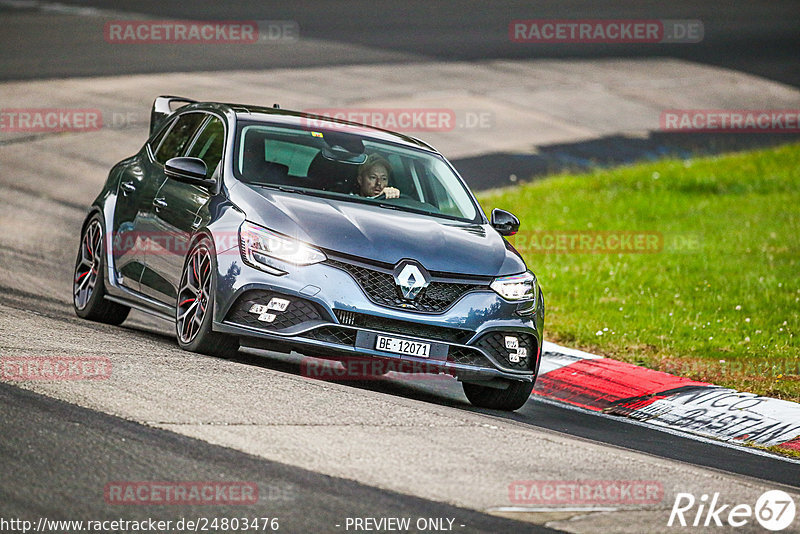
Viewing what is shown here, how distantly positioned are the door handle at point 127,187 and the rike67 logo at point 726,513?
5.44 metres

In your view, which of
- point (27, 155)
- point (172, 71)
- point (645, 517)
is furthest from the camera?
point (172, 71)

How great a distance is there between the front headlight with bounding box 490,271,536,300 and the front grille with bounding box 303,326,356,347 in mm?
1045

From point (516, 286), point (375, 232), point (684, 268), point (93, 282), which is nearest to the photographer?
point (375, 232)

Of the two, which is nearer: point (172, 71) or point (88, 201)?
point (88, 201)

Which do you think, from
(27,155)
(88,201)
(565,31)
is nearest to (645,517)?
(88,201)

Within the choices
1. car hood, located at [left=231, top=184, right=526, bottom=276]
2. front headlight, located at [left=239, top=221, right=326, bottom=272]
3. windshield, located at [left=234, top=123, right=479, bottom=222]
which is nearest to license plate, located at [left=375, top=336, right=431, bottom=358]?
car hood, located at [left=231, top=184, right=526, bottom=276]

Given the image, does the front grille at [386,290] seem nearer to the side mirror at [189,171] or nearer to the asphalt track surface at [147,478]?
the side mirror at [189,171]

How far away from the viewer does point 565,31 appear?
3572 cm

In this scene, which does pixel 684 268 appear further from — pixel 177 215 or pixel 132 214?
pixel 177 215

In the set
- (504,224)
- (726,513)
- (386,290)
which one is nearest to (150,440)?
(386,290)

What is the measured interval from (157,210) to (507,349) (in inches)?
113

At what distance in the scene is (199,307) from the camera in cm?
866

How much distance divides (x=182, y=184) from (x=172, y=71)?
54.6 ft

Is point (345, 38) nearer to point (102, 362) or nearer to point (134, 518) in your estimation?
point (102, 362)
